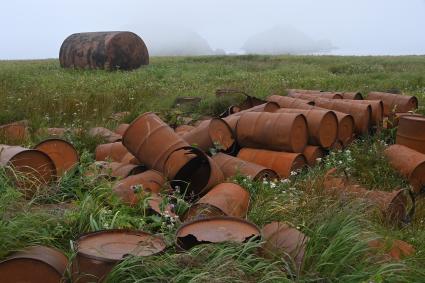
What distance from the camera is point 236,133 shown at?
203 inches

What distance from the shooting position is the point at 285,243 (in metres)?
2.73

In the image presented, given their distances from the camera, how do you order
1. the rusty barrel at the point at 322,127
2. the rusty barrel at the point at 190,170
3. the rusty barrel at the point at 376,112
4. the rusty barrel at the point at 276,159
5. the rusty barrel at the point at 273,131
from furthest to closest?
the rusty barrel at the point at 376,112 < the rusty barrel at the point at 322,127 < the rusty barrel at the point at 273,131 < the rusty barrel at the point at 276,159 < the rusty barrel at the point at 190,170

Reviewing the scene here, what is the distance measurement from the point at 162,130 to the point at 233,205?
1249 millimetres

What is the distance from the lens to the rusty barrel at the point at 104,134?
19.0ft

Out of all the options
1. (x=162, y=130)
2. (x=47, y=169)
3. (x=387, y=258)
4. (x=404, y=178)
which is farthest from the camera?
(x=404, y=178)

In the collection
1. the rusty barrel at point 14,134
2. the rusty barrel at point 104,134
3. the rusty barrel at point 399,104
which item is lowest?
the rusty barrel at point 104,134

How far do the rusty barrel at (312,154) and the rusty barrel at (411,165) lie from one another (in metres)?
0.73

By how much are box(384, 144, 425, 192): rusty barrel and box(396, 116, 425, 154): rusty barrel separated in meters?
0.32

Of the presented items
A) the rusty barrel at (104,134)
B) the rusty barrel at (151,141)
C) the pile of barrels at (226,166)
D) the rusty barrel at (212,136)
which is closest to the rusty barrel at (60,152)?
the pile of barrels at (226,166)

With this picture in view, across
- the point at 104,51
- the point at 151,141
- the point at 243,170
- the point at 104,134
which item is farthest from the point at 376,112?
the point at 104,51

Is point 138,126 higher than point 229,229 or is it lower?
higher

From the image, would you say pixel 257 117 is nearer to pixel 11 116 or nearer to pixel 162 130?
pixel 162 130

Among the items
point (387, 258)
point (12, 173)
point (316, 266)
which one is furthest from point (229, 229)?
point (12, 173)

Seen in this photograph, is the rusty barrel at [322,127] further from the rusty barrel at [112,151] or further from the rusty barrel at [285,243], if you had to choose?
the rusty barrel at [285,243]
